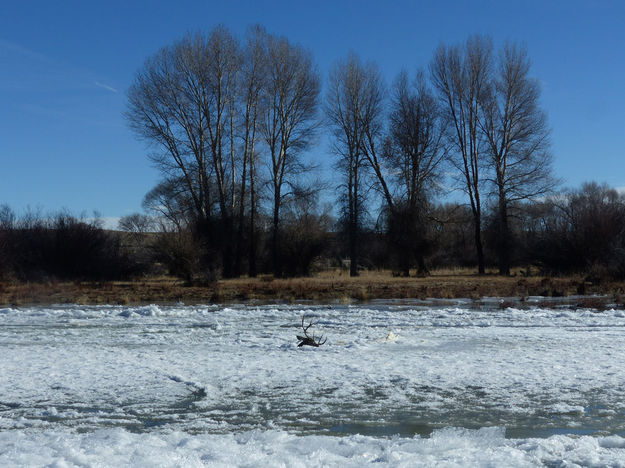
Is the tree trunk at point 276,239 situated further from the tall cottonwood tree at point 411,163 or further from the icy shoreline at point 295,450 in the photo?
the icy shoreline at point 295,450

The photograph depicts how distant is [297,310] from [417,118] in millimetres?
19771

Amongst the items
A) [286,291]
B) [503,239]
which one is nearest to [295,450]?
[286,291]

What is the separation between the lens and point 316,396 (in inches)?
273

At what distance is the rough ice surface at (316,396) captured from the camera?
16.1ft

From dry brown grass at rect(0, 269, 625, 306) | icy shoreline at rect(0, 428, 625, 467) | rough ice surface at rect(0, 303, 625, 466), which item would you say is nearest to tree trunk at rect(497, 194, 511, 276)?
dry brown grass at rect(0, 269, 625, 306)

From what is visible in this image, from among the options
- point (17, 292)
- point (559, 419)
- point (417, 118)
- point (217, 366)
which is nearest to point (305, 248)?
point (417, 118)

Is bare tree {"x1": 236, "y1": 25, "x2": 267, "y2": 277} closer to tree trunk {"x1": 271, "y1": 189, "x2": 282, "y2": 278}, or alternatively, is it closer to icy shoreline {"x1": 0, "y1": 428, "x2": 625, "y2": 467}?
tree trunk {"x1": 271, "y1": 189, "x2": 282, "y2": 278}

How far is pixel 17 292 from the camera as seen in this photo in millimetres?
23109

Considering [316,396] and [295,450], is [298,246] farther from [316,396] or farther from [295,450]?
[295,450]

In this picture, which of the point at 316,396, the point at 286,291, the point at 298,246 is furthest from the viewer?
the point at 298,246

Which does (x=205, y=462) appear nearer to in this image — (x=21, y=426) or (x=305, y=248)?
(x=21, y=426)

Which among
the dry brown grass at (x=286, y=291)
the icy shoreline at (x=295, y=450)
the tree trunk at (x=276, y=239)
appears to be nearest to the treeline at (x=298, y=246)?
the tree trunk at (x=276, y=239)

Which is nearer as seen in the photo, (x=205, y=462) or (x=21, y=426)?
(x=205, y=462)

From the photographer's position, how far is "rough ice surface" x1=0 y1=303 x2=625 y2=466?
16.1ft
